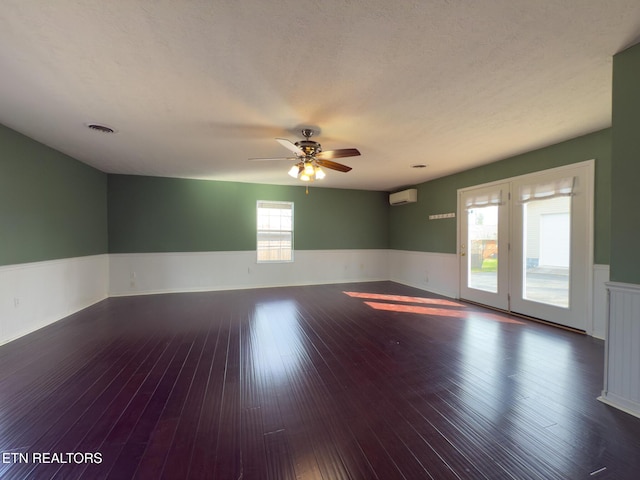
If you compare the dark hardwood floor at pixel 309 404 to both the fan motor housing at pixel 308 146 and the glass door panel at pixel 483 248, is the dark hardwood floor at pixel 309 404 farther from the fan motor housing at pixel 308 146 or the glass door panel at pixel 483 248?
the fan motor housing at pixel 308 146

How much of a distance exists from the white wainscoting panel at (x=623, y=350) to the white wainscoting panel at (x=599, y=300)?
1.62 metres

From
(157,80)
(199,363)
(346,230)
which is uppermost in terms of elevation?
(157,80)

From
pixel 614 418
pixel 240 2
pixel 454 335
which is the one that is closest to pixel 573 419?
pixel 614 418

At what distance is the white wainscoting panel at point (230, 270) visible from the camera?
5.35 metres

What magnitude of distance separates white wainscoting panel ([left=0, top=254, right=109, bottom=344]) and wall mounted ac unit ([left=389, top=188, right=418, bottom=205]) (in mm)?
6412

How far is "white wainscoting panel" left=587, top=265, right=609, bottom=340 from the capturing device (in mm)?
3070

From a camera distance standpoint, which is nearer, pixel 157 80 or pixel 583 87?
pixel 157 80

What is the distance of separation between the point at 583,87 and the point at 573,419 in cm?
254

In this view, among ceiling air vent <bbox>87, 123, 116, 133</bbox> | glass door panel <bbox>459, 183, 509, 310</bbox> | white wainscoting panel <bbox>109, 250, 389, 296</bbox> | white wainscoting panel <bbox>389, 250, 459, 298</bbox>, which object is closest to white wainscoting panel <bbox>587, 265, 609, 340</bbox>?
glass door panel <bbox>459, 183, 509, 310</bbox>

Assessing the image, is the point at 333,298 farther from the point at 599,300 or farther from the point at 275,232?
the point at 599,300

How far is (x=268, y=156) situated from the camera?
401cm

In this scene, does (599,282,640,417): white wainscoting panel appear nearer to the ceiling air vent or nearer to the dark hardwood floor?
the dark hardwood floor

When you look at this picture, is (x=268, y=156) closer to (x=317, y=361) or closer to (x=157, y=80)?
(x=157, y=80)

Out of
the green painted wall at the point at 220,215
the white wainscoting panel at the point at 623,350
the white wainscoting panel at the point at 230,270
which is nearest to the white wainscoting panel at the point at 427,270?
the white wainscoting panel at the point at 230,270
